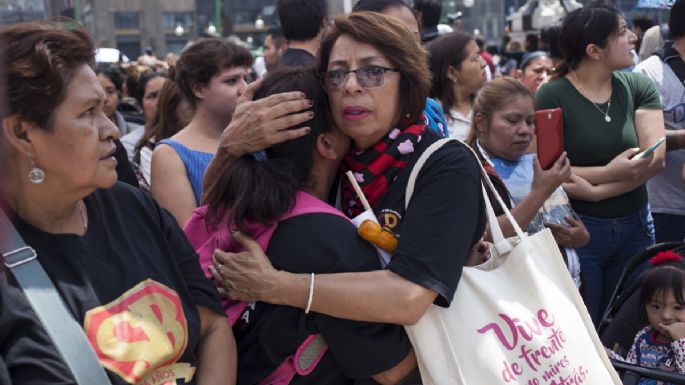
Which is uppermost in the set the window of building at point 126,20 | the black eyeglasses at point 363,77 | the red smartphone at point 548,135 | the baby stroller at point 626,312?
the black eyeglasses at point 363,77

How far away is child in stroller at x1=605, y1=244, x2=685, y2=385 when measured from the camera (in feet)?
12.9

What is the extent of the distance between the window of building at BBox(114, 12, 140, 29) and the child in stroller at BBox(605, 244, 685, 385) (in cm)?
4044

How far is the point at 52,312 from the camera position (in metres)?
2.06

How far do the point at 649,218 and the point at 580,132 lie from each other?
681 mm

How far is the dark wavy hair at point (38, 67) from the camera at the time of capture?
2.10m

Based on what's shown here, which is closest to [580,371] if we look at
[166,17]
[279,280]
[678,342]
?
[279,280]

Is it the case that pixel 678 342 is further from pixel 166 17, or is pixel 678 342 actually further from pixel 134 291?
pixel 166 17

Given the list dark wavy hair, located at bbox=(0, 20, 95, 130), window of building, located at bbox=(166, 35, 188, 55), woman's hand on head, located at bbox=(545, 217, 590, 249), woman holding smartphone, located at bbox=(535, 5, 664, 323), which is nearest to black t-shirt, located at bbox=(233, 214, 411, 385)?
dark wavy hair, located at bbox=(0, 20, 95, 130)

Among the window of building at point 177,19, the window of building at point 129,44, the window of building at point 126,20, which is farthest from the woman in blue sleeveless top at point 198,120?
the window of building at point 177,19

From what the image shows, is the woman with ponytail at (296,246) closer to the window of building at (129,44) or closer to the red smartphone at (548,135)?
the red smartphone at (548,135)

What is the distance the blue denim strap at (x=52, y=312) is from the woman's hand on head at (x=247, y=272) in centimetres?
50

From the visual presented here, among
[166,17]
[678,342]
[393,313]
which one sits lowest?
[166,17]

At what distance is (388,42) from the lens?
2.65 meters

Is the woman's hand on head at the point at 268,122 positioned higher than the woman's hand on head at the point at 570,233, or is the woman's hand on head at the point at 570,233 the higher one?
the woman's hand on head at the point at 268,122
